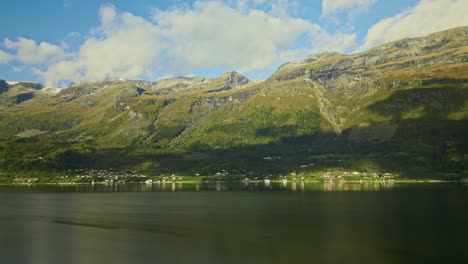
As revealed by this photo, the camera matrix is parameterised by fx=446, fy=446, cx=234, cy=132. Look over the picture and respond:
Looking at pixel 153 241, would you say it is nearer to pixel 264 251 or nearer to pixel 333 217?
pixel 264 251

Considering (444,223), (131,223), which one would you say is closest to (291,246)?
(444,223)

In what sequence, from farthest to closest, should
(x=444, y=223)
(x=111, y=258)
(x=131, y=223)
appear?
(x=131, y=223), (x=444, y=223), (x=111, y=258)

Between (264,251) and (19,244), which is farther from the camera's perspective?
(19,244)

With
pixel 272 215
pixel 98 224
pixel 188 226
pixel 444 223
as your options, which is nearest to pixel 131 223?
pixel 98 224

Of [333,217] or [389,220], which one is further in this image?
[333,217]

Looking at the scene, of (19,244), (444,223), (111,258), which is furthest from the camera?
(444,223)

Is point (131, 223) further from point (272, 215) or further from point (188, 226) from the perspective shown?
point (272, 215)
